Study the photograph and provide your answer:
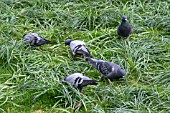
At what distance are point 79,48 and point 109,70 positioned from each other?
75cm

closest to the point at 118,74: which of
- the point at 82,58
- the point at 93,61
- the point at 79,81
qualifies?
the point at 93,61

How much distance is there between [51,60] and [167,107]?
5.90 feet

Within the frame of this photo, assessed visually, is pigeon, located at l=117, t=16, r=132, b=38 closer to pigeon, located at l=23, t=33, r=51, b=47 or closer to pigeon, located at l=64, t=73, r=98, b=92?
pigeon, located at l=23, t=33, r=51, b=47

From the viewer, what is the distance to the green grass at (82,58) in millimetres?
4676

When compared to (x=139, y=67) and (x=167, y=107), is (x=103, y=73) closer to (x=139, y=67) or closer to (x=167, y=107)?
(x=139, y=67)

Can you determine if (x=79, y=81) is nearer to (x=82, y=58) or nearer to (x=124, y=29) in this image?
(x=82, y=58)

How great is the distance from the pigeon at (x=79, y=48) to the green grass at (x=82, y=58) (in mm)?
116

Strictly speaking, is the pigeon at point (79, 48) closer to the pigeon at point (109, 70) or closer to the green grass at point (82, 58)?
the green grass at point (82, 58)

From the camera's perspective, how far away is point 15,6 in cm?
739

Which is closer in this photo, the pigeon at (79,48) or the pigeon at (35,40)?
the pigeon at (79,48)

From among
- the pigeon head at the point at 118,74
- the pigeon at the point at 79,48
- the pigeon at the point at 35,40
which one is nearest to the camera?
the pigeon head at the point at 118,74

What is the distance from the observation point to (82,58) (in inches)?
226

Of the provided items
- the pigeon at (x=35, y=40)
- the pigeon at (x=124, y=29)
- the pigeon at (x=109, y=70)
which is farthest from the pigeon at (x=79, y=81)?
the pigeon at (x=124, y=29)

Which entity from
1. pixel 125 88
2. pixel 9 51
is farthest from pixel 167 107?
pixel 9 51
